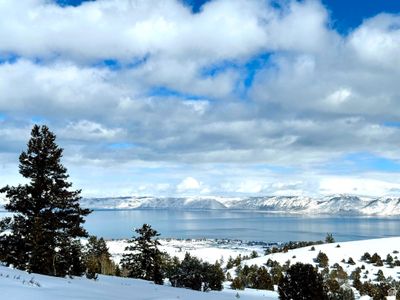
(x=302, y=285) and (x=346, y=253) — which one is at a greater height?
(x=346, y=253)

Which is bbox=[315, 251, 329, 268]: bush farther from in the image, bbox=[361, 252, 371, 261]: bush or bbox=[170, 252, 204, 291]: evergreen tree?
bbox=[170, 252, 204, 291]: evergreen tree

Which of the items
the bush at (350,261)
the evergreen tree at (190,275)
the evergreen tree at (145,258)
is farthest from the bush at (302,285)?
the bush at (350,261)

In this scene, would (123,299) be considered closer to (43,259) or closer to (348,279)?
(43,259)

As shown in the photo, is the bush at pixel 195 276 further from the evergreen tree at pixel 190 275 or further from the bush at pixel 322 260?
the bush at pixel 322 260

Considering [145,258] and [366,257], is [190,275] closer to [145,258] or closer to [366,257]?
[145,258]

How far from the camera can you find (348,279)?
179 feet

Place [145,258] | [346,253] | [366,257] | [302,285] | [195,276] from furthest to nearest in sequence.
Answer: [346,253]
[366,257]
[145,258]
[195,276]
[302,285]

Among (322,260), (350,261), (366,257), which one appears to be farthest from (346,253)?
(322,260)

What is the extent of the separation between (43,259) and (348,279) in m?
41.4

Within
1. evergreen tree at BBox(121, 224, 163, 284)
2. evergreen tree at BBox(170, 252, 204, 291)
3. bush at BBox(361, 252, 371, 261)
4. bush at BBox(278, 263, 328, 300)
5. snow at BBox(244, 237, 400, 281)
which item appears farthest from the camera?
bush at BBox(361, 252, 371, 261)

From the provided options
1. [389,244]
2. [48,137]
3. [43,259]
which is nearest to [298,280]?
[43,259]

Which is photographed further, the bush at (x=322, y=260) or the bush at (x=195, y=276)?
the bush at (x=322, y=260)

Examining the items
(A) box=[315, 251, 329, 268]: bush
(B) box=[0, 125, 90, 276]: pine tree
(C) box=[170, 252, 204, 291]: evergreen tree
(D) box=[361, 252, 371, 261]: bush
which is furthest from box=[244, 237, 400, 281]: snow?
(B) box=[0, 125, 90, 276]: pine tree

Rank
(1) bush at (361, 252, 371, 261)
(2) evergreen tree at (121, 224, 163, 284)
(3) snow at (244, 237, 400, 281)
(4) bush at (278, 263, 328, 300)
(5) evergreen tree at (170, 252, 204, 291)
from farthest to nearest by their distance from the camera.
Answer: (1) bush at (361, 252, 371, 261) → (3) snow at (244, 237, 400, 281) → (2) evergreen tree at (121, 224, 163, 284) → (5) evergreen tree at (170, 252, 204, 291) → (4) bush at (278, 263, 328, 300)
